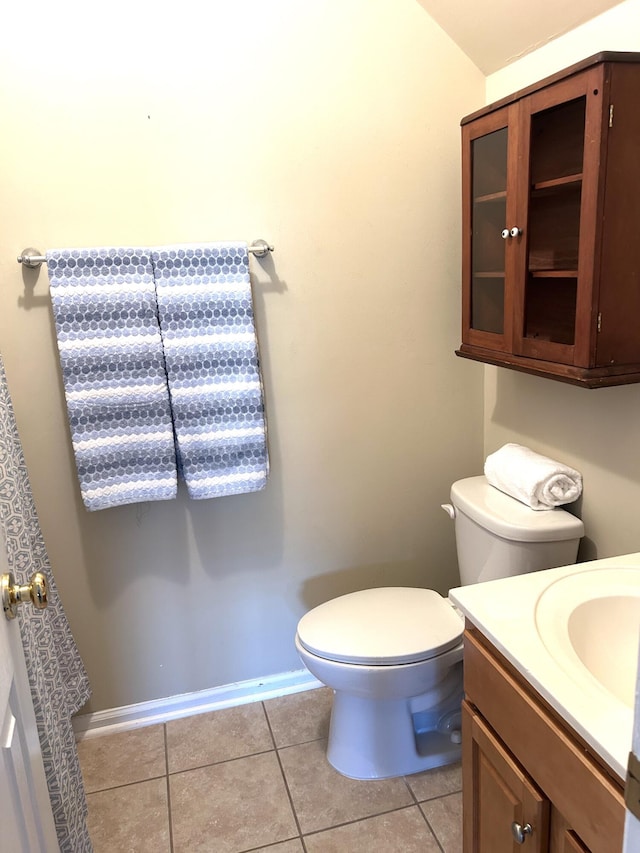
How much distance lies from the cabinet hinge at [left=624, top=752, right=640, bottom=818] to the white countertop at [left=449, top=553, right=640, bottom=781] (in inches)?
12.3

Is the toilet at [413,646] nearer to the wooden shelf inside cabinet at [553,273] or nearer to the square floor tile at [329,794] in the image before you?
the square floor tile at [329,794]

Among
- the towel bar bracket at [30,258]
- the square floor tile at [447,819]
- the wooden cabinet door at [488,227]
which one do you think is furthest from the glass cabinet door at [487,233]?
the square floor tile at [447,819]

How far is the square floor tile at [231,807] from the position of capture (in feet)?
5.42

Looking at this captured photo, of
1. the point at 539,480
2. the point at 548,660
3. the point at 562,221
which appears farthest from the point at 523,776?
the point at 562,221

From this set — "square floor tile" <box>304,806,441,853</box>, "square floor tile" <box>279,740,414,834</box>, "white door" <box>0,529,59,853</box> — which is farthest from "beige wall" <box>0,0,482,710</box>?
"white door" <box>0,529,59,853</box>

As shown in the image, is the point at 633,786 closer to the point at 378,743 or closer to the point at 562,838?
the point at 562,838

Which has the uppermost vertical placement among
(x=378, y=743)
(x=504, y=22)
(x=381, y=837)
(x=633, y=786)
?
(x=504, y=22)

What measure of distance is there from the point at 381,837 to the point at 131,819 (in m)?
0.67

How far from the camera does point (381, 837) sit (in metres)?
1.64

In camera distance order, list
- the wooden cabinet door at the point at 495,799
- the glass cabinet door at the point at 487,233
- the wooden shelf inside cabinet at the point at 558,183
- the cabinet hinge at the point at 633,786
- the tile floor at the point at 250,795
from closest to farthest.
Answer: the cabinet hinge at the point at 633,786
the wooden cabinet door at the point at 495,799
the wooden shelf inside cabinet at the point at 558,183
the glass cabinet door at the point at 487,233
the tile floor at the point at 250,795

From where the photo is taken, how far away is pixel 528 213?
4.77ft

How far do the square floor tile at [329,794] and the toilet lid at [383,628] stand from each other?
0.43 metres

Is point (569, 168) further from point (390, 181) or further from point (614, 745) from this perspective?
point (614, 745)

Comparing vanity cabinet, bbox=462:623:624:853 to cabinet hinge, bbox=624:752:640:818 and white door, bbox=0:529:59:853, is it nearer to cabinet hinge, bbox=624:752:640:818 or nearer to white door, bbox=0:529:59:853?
cabinet hinge, bbox=624:752:640:818
